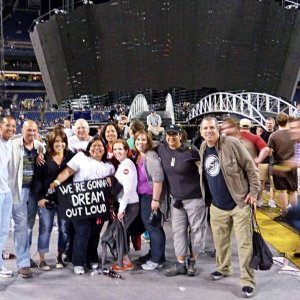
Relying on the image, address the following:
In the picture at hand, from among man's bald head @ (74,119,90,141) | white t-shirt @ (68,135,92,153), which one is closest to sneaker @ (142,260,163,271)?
white t-shirt @ (68,135,92,153)

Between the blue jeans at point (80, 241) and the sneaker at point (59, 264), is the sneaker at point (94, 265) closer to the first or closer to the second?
the blue jeans at point (80, 241)

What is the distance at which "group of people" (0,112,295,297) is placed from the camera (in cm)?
404

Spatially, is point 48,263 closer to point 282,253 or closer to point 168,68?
point 282,253

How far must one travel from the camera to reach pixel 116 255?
476 cm

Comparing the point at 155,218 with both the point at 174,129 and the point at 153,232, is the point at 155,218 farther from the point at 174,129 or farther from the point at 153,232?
the point at 174,129

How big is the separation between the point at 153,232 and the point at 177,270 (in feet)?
1.56

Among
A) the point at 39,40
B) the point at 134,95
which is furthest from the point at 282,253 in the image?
the point at 39,40

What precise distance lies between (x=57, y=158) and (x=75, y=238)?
2.92 feet

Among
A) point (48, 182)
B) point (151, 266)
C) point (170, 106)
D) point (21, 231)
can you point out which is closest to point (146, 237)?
point (151, 266)

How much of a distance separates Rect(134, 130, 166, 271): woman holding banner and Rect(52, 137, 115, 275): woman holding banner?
14.4 inches

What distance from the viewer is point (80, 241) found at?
446cm

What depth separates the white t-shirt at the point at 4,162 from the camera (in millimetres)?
4068

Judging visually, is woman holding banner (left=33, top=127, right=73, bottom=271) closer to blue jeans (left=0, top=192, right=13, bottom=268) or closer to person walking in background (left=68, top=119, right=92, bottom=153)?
blue jeans (left=0, top=192, right=13, bottom=268)

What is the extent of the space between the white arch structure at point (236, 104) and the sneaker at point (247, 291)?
17.4 metres
